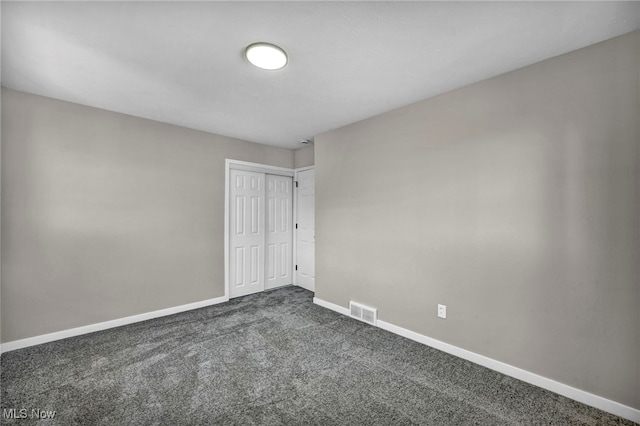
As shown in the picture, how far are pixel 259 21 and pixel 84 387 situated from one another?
111 inches

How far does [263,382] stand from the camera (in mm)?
2021

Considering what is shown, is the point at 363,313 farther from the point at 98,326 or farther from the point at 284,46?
the point at 98,326

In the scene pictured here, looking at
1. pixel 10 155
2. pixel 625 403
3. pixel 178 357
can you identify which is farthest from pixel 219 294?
pixel 625 403

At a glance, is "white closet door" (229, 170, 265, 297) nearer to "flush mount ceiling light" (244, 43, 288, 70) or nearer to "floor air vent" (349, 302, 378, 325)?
"floor air vent" (349, 302, 378, 325)

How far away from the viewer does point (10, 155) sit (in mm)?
2432

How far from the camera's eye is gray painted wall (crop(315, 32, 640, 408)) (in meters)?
1.71

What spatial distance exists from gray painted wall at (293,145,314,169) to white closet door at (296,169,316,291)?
14 cm

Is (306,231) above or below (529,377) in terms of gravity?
above

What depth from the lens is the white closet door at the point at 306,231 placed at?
14.6 ft

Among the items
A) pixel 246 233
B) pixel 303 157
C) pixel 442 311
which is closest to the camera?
pixel 442 311

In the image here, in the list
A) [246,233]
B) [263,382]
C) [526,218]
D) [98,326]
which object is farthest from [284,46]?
[98,326]

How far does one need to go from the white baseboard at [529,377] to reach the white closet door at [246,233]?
2220mm

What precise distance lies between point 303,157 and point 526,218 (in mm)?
3276

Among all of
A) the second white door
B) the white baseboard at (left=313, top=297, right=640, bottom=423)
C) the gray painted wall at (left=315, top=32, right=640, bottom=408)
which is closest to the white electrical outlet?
the gray painted wall at (left=315, top=32, right=640, bottom=408)
